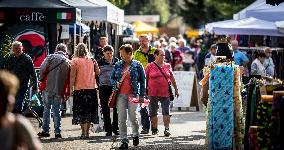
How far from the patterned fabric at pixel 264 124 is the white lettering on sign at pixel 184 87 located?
41.9 ft

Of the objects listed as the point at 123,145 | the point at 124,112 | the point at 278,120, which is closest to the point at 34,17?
the point at 124,112

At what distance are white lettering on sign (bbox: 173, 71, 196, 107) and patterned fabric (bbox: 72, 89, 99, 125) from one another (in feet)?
25.7

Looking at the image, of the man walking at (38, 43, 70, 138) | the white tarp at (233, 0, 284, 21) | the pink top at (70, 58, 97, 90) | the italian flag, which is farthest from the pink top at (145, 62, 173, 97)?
the white tarp at (233, 0, 284, 21)

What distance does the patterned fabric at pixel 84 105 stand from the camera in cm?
1642

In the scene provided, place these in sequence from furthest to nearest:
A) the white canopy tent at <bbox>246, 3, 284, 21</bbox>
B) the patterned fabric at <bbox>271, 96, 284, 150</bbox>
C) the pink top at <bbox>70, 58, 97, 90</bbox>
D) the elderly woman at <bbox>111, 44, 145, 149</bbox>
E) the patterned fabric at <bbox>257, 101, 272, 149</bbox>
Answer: the white canopy tent at <bbox>246, 3, 284, 21</bbox> < the pink top at <bbox>70, 58, 97, 90</bbox> < the elderly woman at <bbox>111, 44, 145, 149</bbox> < the patterned fabric at <bbox>257, 101, 272, 149</bbox> < the patterned fabric at <bbox>271, 96, 284, 150</bbox>

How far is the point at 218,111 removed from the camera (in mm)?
14062

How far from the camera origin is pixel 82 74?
16.3 meters

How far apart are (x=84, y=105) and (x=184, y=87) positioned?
8.28 m

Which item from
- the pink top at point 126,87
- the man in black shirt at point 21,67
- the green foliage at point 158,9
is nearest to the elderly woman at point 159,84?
the man in black shirt at point 21,67

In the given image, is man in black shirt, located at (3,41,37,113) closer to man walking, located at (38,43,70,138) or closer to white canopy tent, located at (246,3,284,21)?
man walking, located at (38,43,70,138)

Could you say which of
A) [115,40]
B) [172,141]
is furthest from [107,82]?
[115,40]

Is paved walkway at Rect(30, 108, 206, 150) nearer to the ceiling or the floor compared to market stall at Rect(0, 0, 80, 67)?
nearer to the floor

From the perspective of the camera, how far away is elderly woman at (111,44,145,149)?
14555mm

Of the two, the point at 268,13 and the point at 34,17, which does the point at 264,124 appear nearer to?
the point at 34,17
